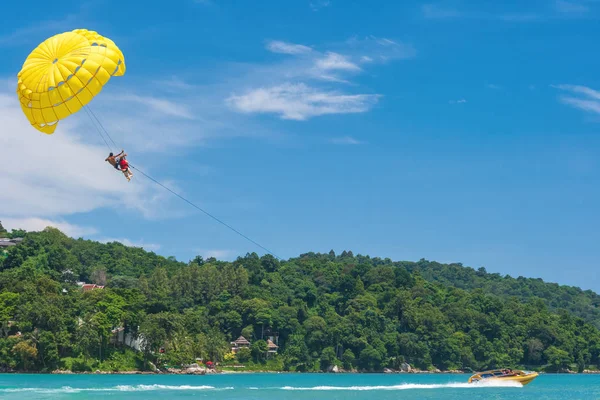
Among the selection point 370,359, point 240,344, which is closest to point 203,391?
point 240,344

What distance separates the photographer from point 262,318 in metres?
82.1

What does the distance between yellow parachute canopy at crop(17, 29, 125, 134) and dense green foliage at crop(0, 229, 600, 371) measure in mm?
36687

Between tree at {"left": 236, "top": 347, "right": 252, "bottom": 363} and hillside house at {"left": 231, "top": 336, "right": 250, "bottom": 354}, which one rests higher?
hillside house at {"left": 231, "top": 336, "right": 250, "bottom": 354}

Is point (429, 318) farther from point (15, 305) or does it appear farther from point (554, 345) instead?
point (15, 305)

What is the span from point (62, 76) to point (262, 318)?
203 feet

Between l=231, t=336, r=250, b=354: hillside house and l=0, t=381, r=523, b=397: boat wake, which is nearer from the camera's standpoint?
l=0, t=381, r=523, b=397: boat wake

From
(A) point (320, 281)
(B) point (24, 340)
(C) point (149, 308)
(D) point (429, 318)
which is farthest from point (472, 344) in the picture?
(B) point (24, 340)

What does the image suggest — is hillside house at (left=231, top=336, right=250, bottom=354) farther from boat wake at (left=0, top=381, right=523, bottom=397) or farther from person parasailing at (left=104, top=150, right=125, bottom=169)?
person parasailing at (left=104, top=150, right=125, bottom=169)

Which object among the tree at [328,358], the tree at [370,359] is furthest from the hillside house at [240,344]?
the tree at [370,359]

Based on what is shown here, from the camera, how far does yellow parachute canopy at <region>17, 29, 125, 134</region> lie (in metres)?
23.0

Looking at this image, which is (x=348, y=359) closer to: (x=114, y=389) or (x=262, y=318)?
(x=262, y=318)

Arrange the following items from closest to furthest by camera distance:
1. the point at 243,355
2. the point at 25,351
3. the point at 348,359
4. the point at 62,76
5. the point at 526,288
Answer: the point at 62,76 → the point at 25,351 → the point at 243,355 → the point at 348,359 → the point at 526,288

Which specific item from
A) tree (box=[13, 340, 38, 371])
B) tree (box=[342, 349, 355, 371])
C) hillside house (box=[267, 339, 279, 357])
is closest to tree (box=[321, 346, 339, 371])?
tree (box=[342, 349, 355, 371])

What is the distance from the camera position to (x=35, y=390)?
40875 mm
